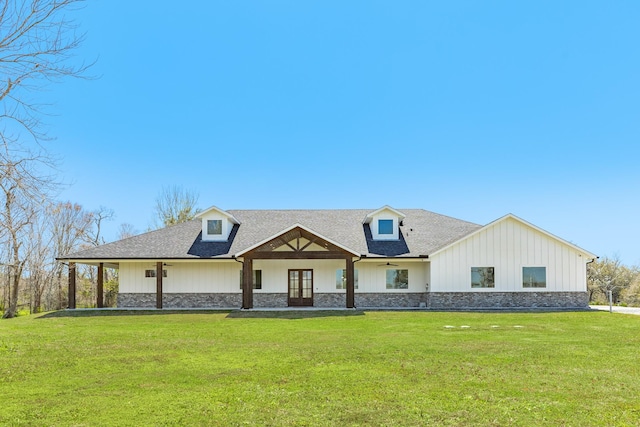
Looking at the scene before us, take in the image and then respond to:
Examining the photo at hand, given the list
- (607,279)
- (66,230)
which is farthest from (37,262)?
(607,279)

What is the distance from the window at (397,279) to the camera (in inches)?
1044

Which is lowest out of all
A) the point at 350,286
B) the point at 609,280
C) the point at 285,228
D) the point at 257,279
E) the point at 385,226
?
the point at 609,280

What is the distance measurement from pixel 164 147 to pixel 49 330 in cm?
1440

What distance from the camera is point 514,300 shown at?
2502 cm

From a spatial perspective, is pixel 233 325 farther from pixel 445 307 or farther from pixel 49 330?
pixel 445 307

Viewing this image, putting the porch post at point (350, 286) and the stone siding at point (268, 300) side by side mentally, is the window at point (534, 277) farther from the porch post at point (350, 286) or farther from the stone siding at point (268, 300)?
the stone siding at point (268, 300)

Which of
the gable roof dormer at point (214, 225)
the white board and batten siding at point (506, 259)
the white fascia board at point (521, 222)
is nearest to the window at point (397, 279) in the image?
the white board and batten siding at point (506, 259)

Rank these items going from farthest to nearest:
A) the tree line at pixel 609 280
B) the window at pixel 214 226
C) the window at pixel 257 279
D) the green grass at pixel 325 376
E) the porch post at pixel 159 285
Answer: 1. the tree line at pixel 609 280
2. the window at pixel 214 226
3. the window at pixel 257 279
4. the porch post at pixel 159 285
5. the green grass at pixel 325 376

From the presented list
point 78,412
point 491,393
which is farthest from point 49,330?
point 491,393

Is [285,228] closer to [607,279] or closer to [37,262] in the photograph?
[37,262]

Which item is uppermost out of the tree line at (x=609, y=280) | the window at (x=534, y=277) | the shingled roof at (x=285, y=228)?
the shingled roof at (x=285, y=228)

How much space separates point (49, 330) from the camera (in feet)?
57.2

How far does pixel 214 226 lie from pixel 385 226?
30.2ft

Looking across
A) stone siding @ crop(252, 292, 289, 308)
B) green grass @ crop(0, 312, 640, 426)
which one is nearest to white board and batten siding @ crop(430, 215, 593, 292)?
stone siding @ crop(252, 292, 289, 308)
